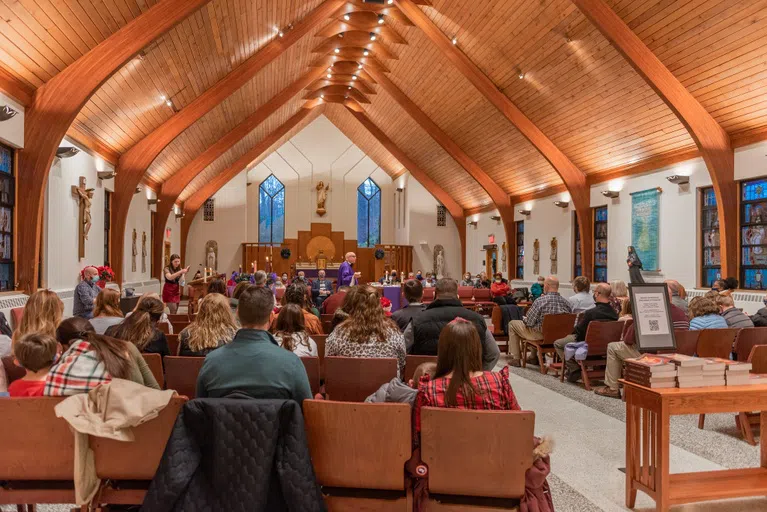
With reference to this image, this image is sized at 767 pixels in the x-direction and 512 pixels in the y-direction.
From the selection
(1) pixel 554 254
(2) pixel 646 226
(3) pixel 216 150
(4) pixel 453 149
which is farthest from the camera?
(4) pixel 453 149

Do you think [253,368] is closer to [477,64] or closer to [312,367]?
[312,367]

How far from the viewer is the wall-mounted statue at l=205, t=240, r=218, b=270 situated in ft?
67.7

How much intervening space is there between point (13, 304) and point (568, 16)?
794 cm

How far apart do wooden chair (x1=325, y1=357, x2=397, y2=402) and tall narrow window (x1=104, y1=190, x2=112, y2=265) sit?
8902mm

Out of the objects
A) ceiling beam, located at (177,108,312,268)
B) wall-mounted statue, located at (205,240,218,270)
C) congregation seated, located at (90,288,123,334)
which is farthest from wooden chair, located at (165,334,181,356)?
wall-mounted statue, located at (205,240,218,270)

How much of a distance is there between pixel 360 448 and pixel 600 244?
1144 cm

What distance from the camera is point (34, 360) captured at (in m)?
→ 2.80

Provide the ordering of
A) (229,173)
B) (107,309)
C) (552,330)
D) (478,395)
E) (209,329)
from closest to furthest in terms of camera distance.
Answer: (478,395)
(209,329)
(107,309)
(552,330)
(229,173)

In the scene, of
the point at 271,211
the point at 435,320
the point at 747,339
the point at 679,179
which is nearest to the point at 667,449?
the point at 435,320

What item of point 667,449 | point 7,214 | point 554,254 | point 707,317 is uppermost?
point 7,214

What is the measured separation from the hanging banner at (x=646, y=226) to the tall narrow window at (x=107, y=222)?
941cm

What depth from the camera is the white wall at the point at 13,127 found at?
22.0ft

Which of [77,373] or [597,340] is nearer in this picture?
[77,373]

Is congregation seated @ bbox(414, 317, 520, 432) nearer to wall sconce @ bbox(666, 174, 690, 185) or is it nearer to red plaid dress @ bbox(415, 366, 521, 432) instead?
red plaid dress @ bbox(415, 366, 521, 432)
